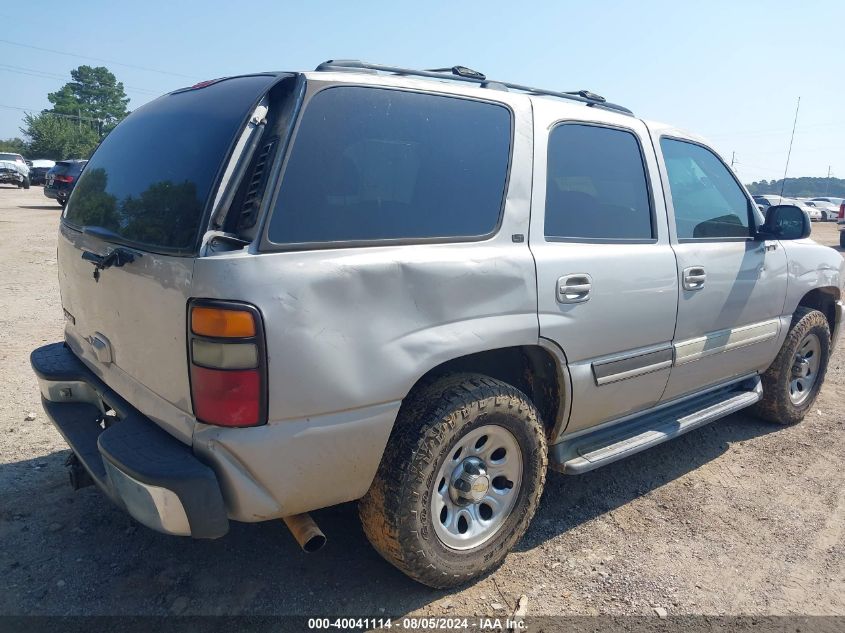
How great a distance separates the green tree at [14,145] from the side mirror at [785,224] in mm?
64931

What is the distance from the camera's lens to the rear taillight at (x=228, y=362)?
2.00 metres

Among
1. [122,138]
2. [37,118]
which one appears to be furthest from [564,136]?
[37,118]

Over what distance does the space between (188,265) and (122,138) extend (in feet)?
4.24

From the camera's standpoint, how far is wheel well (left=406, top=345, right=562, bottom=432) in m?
2.86

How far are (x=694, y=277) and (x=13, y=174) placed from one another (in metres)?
31.8

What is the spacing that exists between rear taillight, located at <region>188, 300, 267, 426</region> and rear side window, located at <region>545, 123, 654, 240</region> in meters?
1.43

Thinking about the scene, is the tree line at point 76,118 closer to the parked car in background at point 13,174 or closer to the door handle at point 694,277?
the parked car in background at point 13,174

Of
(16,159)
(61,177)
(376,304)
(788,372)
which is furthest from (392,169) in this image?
(16,159)

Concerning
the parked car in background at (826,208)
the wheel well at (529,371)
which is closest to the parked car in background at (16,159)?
the wheel well at (529,371)

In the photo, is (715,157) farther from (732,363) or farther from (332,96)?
(332,96)

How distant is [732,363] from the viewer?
154 inches

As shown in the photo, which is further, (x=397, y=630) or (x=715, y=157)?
(x=715, y=157)

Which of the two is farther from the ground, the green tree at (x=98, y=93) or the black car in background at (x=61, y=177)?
the green tree at (x=98, y=93)

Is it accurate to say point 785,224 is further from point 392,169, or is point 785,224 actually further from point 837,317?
point 392,169
